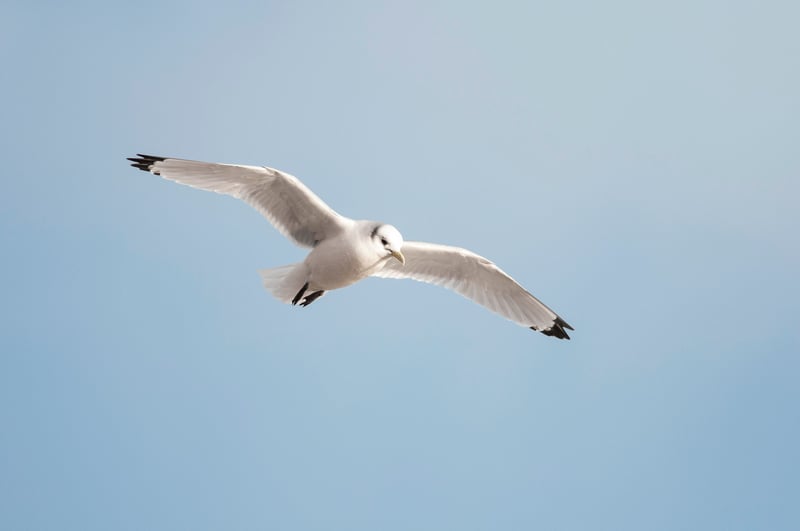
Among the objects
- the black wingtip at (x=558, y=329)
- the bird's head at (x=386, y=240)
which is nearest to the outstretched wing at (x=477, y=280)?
the black wingtip at (x=558, y=329)

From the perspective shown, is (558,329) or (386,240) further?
(558,329)

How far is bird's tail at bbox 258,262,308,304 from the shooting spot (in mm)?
7144

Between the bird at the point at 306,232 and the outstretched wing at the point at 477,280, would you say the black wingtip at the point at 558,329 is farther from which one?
the bird at the point at 306,232

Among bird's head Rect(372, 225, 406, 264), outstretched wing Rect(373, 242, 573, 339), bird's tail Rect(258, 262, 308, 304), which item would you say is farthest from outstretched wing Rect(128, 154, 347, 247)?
outstretched wing Rect(373, 242, 573, 339)

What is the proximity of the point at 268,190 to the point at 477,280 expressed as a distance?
5.91ft

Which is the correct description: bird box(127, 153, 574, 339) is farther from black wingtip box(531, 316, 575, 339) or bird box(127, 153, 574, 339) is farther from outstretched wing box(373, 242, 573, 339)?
black wingtip box(531, 316, 575, 339)

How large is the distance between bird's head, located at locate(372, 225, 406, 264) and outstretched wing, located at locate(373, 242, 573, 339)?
2.50ft

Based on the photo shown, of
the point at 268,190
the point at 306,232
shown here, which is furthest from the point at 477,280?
the point at 268,190

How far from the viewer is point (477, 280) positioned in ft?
25.8

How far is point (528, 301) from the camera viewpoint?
7.92 m

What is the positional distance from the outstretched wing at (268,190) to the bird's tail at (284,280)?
21 cm

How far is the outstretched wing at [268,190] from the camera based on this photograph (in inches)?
274

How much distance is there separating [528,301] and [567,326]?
0.45 m

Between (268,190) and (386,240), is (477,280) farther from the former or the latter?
(268,190)
